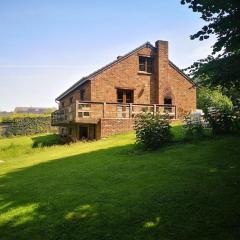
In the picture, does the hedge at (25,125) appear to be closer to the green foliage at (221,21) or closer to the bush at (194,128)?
the bush at (194,128)

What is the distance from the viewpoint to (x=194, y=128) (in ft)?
56.1

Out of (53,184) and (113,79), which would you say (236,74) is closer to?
(53,184)

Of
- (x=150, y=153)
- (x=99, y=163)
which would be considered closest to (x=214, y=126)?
(x=150, y=153)

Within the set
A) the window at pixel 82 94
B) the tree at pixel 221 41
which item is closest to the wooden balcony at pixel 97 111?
the window at pixel 82 94

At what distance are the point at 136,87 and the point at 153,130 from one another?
16.4 meters

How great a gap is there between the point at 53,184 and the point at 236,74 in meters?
6.36

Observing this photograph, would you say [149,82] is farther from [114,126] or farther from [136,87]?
[114,126]

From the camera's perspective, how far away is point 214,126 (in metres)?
16.6

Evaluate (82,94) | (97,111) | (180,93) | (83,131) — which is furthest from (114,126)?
(180,93)

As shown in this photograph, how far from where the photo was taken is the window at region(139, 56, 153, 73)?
1302 inches

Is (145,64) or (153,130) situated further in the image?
(145,64)

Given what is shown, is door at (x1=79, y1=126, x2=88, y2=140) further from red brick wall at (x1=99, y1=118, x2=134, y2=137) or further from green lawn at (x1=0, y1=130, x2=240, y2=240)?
green lawn at (x1=0, y1=130, x2=240, y2=240)

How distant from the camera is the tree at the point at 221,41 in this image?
287 inches

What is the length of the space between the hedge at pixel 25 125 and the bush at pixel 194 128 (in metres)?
35.5
